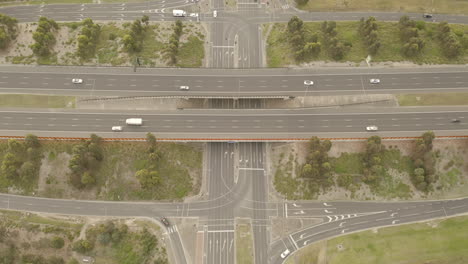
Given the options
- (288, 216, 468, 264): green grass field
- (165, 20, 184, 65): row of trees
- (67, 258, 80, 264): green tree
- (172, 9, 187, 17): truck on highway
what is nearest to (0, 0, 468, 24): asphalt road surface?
(172, 9, 187, 17): truck on highway

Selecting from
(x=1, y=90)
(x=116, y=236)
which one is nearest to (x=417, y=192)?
(x=116, y=236)

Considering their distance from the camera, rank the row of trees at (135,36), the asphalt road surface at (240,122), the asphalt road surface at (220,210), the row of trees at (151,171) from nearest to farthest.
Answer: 1. the asphalt road surface at (220,210)
2. the row of trees at (151,171)
3. the asphalt road surface at (240,122)
4. the row of trees at (135,36)

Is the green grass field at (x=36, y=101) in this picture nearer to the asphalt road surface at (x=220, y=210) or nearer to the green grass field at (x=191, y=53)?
the green grass field at (x=191, y=53)

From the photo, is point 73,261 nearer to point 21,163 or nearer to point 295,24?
point 21,163

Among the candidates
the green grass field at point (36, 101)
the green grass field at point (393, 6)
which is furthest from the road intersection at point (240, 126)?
the green grass field at point (393, 6)

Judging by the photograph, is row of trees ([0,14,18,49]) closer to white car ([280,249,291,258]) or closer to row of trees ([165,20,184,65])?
row of trees ([165,20,184,65])

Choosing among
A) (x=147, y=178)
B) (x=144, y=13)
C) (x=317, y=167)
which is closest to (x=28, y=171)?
(x=147, y=178)
